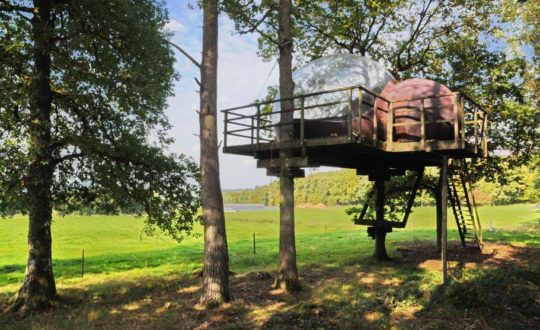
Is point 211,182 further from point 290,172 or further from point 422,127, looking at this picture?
point 422,127

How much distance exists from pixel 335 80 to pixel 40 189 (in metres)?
10.4

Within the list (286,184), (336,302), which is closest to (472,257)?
(336,302)

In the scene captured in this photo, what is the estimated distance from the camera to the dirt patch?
16.3 meters

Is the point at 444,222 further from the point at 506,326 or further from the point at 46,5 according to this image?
the point at 46,5

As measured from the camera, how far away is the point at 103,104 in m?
15.4

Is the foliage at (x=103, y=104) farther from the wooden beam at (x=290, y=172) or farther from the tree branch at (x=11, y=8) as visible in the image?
the wooden beam at (x=290, y=172)

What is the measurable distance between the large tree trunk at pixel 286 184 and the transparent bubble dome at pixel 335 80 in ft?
1.94

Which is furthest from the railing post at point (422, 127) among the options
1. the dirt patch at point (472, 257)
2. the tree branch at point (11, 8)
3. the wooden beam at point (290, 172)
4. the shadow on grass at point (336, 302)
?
the tree branch at point (11, 8)

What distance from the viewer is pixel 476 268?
1534 cm

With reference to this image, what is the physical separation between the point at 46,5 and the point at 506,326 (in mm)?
16516

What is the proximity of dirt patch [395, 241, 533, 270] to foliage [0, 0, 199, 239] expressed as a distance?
10397 millimetres

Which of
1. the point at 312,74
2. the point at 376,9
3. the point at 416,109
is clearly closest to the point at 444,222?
the point at 416,109

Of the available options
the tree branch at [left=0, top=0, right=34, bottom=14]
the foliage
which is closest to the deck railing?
the foliage

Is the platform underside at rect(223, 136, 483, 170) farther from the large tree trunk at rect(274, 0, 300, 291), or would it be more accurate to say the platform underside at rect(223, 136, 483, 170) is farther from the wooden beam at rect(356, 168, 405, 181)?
the wooden beam at rect(356, 168, 405, 181)
